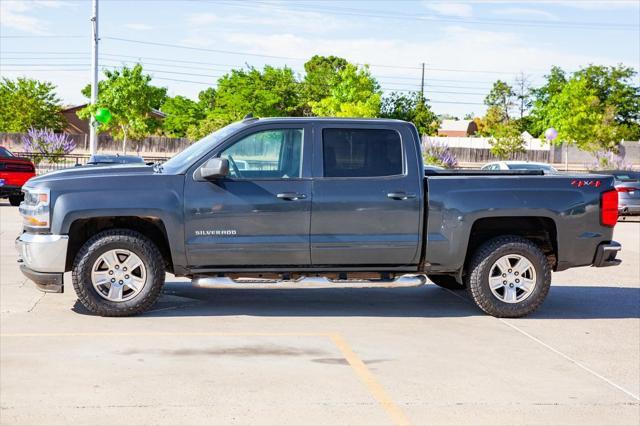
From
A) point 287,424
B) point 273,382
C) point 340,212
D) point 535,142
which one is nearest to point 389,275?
point 340,212

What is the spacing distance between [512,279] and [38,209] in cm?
490

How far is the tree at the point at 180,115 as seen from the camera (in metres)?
114

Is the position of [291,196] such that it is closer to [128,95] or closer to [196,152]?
[196,152]

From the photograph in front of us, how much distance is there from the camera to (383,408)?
6.02 meters

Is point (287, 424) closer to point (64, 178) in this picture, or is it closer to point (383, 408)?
point (383, 408)

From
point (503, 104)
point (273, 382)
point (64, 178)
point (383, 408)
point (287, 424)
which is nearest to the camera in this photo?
point (287, 424)

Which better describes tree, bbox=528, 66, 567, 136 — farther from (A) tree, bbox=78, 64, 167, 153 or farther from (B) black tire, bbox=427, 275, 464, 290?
(B) black tire, bbox=427, 275, 464, 290

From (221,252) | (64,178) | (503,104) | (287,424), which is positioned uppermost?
(503,104)

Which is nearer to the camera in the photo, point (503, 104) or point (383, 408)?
point (383, 408)

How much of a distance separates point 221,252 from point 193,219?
1.42 ft

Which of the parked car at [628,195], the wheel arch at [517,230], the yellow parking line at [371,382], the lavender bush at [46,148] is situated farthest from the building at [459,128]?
the yellow parking line at [371,382]

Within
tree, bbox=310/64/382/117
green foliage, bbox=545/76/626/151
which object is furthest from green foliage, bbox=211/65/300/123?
green foliage, bbox=545/76/626/151

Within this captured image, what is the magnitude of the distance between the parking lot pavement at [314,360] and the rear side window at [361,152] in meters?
1.52

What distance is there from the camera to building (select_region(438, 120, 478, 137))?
146 metres
